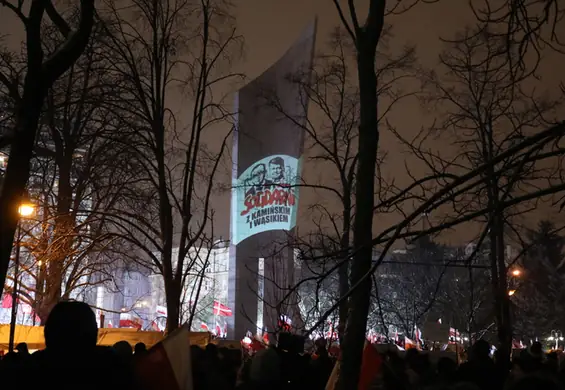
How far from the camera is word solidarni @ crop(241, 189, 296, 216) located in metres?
41.0

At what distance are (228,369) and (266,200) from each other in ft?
109

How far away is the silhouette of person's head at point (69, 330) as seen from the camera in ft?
10.2

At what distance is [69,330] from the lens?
10.2 ft

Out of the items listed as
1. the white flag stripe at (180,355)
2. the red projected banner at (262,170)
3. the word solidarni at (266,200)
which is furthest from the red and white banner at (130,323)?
the white flag stripe at (180,355)

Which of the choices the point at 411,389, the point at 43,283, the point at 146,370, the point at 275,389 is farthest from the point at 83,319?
the point at 43,283

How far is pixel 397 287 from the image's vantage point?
200 ft

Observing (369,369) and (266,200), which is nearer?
(369,369)

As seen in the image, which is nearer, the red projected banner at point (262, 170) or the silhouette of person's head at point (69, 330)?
the silhouette of person's head at point (69, 330)

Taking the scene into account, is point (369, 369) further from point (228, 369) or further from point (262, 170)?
point (262, 170)

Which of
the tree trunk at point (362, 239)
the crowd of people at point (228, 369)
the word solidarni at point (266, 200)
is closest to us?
the crowd of people at point (228, 369)

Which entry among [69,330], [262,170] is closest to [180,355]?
[69,330]

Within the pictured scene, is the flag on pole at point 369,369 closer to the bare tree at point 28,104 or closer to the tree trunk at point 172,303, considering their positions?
the bare tree at point 28,104

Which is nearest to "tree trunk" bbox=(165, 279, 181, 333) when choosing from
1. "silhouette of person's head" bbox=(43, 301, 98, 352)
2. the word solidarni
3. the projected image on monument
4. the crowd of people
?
the crowd of people

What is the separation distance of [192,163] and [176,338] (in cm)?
1298
